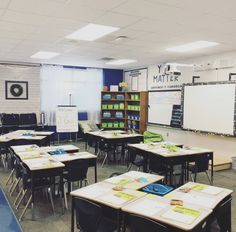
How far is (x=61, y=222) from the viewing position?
373cm

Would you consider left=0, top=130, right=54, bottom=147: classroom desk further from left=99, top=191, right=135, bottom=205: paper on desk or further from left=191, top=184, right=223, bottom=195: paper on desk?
left=191, top=184, right=223, bottom=195: paper on desk

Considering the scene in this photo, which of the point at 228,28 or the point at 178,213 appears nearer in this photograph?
the point at 178,213

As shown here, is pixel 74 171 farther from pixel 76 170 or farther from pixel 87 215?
pixel 87 215

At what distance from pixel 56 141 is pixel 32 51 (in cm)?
384

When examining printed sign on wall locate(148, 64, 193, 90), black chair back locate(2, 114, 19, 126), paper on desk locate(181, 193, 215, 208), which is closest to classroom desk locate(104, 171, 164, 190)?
paper on desk locate(181, 193, 215, 208)

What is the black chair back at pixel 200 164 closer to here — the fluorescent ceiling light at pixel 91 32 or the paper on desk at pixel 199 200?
the paper on desk at pixel 199 200

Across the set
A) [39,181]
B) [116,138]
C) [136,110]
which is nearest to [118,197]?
[39,181]

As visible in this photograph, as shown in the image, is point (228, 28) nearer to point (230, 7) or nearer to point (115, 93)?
point (230, 7)

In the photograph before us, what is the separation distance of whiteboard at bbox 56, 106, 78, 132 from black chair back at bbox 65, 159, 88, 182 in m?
5.52

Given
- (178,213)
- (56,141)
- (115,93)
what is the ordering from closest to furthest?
(178,213)
(56,141)
(115,93)

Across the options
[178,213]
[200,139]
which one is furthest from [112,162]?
[178,213]

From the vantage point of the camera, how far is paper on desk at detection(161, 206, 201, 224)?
86.0 inches

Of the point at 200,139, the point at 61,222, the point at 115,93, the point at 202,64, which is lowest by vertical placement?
the point at 61,222

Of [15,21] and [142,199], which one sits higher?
[15,21]
